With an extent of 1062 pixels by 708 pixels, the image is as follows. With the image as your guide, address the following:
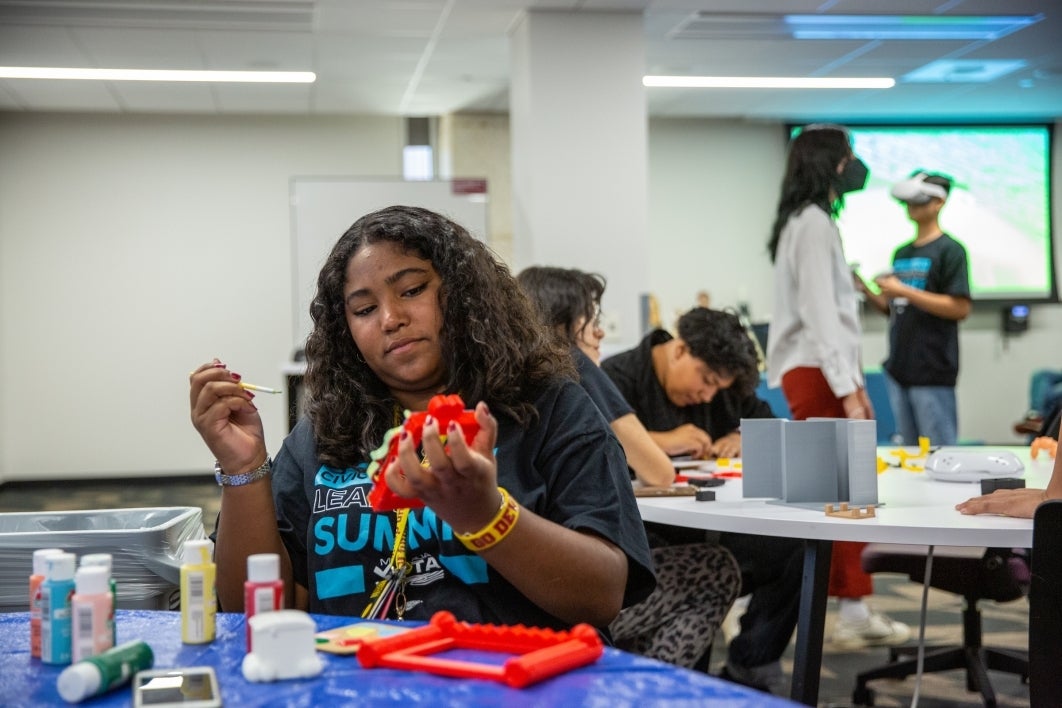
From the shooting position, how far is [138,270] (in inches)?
335

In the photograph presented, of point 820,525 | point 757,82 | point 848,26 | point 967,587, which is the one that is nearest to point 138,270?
point 757,82

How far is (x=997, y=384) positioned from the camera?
8992 mm

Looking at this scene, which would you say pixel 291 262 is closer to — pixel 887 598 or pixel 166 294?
pixel 166 294

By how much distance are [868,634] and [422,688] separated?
9.93 ft

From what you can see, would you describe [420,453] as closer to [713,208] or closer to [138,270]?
[138,270]

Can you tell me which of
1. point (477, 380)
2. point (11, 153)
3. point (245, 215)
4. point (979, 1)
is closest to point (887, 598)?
point (979, 1)

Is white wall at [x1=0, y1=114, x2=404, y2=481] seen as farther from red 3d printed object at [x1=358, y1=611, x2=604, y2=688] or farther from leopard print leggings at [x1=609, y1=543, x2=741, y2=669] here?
red 3d printed object at [x1=358, y1=611, x2=604, y2=688]

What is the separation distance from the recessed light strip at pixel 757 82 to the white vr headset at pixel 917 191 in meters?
2.59

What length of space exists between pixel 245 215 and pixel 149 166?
31.5 inches

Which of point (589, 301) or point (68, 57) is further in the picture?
point (68, 57)

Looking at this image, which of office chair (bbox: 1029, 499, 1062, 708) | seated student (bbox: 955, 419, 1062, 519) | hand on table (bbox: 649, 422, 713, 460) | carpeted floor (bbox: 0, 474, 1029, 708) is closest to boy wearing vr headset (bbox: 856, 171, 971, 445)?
carpeted floor (bbox: 0, 474, 1029, 708)

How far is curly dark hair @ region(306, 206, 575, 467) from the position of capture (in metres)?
1.51

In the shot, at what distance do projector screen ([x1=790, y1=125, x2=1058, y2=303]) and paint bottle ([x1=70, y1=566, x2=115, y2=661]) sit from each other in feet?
26.4

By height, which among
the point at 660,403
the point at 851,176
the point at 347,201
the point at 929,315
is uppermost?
the point at 347,201
